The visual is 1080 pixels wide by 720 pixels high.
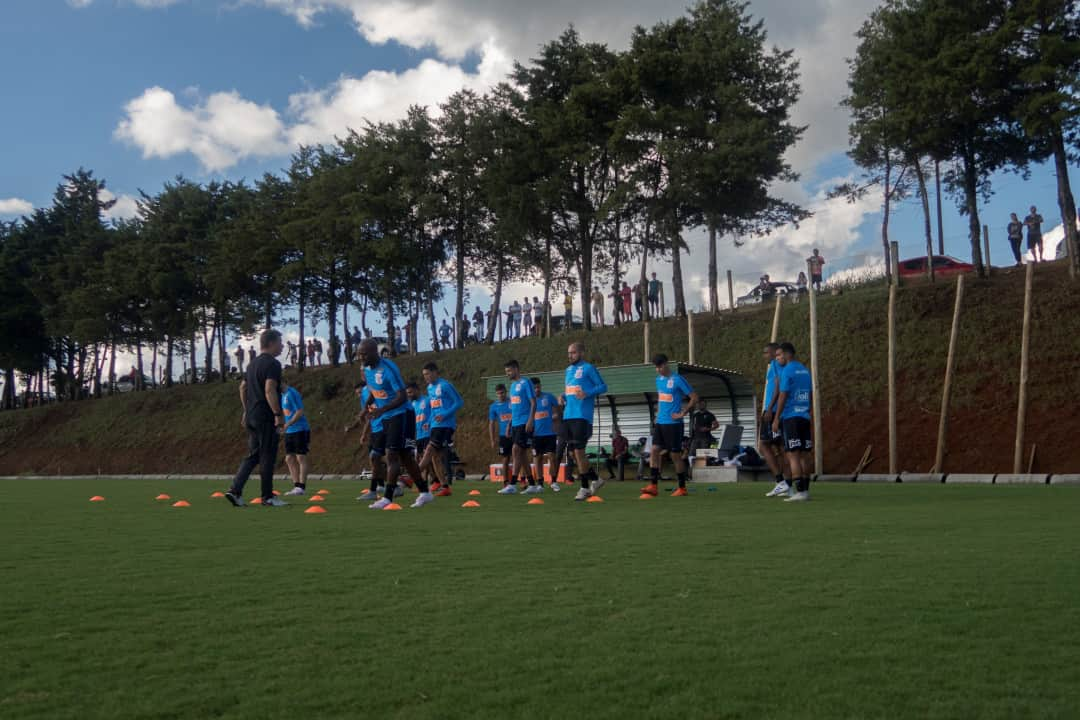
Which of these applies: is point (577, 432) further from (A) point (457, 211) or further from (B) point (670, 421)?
(A) point (457, 211)

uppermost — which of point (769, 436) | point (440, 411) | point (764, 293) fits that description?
point (764, 293)

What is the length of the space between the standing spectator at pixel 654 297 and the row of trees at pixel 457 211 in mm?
1487

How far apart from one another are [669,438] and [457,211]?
98.8 feet

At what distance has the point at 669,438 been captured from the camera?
14.0 meters

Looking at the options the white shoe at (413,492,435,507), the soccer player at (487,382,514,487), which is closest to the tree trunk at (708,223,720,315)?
the soccer player at (487,382,514,487)

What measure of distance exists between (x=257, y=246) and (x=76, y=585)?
45.0m

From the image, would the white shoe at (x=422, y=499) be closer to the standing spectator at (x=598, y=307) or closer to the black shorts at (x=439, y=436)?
the black shorts at (x=439, y=436)

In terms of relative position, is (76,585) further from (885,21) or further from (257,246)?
(257,246)

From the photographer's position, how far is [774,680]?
3244 mm

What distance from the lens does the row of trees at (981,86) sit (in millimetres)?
26922

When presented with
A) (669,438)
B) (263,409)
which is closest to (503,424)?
(669,438)

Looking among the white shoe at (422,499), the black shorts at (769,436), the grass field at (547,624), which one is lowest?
the grass field at (547,624)

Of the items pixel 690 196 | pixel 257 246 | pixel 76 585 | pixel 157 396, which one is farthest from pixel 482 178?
pixel 76 585

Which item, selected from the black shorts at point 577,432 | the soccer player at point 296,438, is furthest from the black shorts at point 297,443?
the black shorts at point 577,432
